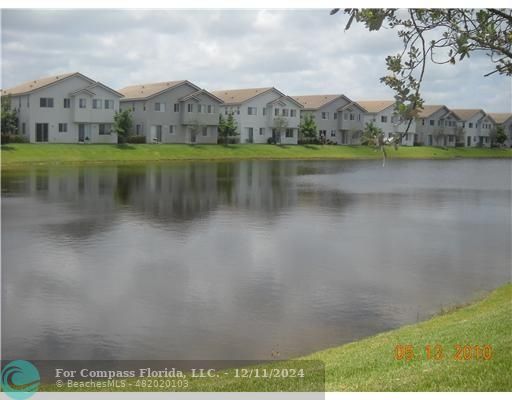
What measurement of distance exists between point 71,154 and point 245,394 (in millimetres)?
52469

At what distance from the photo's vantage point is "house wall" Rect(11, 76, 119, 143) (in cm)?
6344

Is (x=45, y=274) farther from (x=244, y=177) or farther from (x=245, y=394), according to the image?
(x=244, y=177)

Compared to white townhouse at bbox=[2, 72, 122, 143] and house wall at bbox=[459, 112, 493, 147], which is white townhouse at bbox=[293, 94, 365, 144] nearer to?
house wall at bbox=[459, 112, 493, 147]

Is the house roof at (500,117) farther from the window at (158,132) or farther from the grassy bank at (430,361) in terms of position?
the grassy bank at (430,361)

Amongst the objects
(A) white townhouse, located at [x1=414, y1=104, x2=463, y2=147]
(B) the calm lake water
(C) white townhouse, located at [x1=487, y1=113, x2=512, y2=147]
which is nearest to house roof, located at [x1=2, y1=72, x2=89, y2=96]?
(B) the calm lake water

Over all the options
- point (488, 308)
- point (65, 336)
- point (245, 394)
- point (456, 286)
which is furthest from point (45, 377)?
point (456, 286)

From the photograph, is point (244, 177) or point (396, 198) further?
point (244, 177)

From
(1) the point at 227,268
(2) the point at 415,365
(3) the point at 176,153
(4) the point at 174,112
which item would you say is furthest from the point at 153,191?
(4) the point at 174,112

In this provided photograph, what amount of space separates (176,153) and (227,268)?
4910cm

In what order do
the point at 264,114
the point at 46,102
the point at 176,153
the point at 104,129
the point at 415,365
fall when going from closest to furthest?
1. the point at 415,365
2. the point at 46,102
3. the point at 176,153
4. the point at 104,129
5. the point at 264,114

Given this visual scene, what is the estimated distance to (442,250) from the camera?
772 inches

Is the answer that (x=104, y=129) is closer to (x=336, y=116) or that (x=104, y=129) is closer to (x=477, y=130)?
(x=336, y=116)

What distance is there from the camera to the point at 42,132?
63875 millimetres

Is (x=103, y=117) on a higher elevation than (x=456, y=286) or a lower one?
higher
